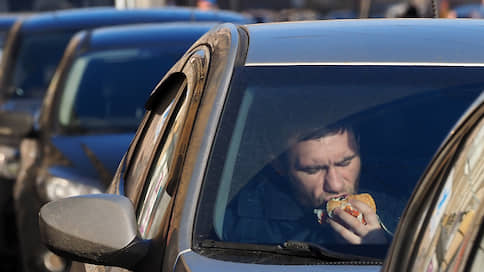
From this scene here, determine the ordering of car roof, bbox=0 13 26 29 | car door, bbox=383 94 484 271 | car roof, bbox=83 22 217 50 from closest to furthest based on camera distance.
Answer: car door, bbox=383 94 484 271, car roof, bbox=83 22 217 50, car roof, bbox=0 13 26 29

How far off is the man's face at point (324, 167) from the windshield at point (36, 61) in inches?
272

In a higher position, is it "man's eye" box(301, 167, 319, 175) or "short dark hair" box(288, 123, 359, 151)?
"short dark hair" box(288, 123, 359, 151)

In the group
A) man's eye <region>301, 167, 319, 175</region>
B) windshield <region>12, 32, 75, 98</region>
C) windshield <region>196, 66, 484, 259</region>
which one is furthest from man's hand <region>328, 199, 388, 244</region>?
windshield <region>12, 32, 75, 98</region>

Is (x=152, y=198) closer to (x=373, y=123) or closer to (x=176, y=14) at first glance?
(x=373, y=123)

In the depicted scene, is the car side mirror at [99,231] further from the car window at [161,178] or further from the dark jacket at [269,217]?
the dark jacket at [269,217]

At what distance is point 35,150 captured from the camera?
7754 mm

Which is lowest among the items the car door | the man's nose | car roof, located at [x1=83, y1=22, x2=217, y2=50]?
car roof, located at [x1=83, y1=22, x2=217, y2=50]

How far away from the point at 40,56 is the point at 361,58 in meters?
7.06

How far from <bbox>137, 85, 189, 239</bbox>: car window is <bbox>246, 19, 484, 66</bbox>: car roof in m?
0.28

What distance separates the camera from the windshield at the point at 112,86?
24.6 feet

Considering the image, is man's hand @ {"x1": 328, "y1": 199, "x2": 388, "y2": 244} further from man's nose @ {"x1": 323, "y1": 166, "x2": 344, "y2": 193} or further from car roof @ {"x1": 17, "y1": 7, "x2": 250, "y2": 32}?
car roof @ {"x1": 17, "y1": 7, "x2": 250, "y2": 32}

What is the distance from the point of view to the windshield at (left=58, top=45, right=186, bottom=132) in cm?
749

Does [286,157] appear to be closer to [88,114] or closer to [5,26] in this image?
[88,114]

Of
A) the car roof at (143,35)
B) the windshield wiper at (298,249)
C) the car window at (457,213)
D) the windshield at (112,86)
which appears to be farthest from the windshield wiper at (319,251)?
the car roof at (143,35)
